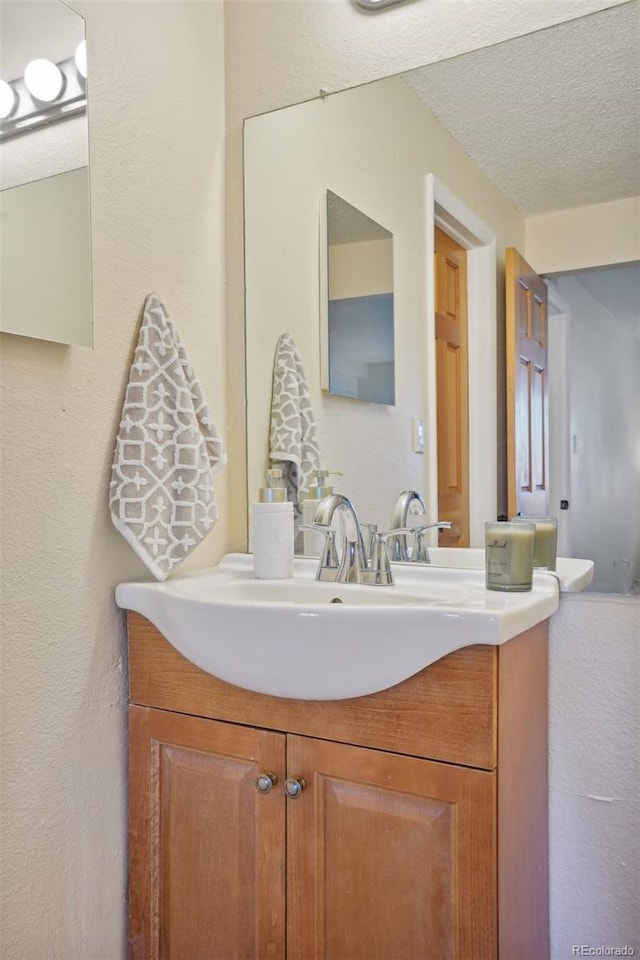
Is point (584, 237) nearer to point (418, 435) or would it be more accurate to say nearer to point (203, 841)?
point (418, 435)

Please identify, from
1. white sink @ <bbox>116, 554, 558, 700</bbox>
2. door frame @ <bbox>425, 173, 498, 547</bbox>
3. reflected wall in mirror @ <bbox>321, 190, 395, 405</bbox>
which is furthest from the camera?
reflected wall in mirror @ <bbox>321, 190, 395, 405</bbox>

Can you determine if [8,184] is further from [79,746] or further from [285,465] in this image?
[79,746]

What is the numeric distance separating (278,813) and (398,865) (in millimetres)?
196

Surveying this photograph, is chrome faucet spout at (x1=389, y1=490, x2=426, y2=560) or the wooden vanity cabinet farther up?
chrome faucet spout at (x1=389, y1=490, x2=426, y2=560)

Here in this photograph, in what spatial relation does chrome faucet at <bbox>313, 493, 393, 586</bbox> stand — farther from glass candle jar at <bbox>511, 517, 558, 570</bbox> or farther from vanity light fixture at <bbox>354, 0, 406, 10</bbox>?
vanity light fixture at <bbox>354, 0, 406, 10</bbox>

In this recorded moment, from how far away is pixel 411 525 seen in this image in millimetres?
1311

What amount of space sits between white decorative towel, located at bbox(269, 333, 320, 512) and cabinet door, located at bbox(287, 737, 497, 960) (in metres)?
0.56

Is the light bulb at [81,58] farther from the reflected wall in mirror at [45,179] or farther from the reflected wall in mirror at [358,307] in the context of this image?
the reflected wall in mirror at [358,307]

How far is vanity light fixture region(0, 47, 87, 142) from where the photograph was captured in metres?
1.05

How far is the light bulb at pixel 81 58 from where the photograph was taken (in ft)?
3.76

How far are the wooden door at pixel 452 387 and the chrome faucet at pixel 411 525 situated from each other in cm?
3

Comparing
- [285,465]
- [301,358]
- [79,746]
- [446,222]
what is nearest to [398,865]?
[79,746]

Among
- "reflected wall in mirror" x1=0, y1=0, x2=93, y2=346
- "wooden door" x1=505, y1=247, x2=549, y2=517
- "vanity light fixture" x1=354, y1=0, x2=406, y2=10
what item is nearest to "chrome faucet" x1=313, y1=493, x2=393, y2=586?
"wooden door" x1=505, y1=247, x2=549, y2=517

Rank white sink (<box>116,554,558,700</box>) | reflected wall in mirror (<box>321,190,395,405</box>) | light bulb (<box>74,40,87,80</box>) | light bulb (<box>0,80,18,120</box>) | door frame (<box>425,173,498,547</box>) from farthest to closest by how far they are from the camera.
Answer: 1. reflected wall in mirror (<box>321,190,395,405</box>)
2. door frame (<box>425,173,498,547</box>)
3. light bulb (<box>74,40,87,80</box>)
4. light bulb (<box>0,80,18,120</box>)
5. white sink (<box>116,554,558,700</box>)
